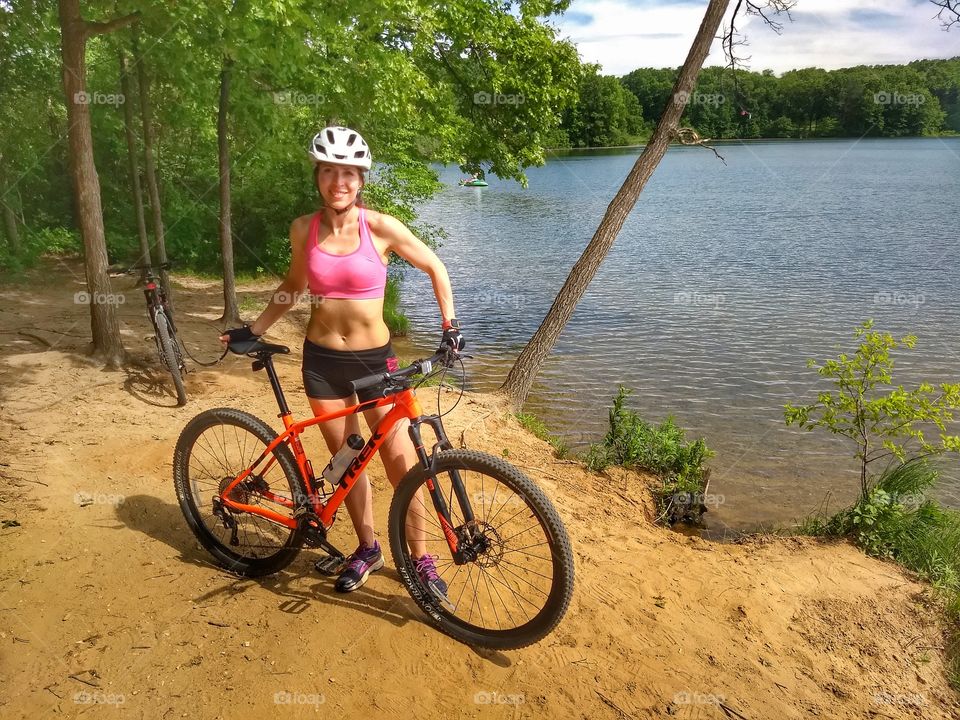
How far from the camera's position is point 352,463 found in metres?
3.80

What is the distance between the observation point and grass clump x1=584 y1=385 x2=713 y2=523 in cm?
744

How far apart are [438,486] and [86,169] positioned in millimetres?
6553

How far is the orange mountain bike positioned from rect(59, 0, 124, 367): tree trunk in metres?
4.42

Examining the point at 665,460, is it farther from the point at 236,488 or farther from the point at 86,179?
the point at 86,179

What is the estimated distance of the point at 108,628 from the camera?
12.5 feet

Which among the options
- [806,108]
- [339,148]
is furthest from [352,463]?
[806,108]

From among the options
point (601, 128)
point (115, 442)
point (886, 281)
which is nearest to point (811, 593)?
point (115, 442)

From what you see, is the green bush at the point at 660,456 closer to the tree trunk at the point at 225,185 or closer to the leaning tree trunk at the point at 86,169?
the leaning tree trunk at the point at 86,169

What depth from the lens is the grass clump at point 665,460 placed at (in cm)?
744

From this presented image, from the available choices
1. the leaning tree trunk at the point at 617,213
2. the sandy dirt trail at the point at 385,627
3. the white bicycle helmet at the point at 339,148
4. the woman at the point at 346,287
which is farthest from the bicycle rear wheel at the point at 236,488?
the leaning tree trunk at the point at 617,213

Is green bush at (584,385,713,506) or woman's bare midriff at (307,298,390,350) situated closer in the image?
woman's bare midriff at (307,298,390,350)

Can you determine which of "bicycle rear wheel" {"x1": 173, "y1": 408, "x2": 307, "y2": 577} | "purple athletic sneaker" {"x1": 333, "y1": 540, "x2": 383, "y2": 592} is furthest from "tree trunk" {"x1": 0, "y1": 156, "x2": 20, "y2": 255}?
"purple athletic sneaker" {"x1": 333, "y1": 540, "x2": 383, "y2": 592}

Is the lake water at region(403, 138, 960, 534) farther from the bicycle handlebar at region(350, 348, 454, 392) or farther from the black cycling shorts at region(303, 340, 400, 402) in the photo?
the bicycle handlebar at region(350, 348, 454, 392)

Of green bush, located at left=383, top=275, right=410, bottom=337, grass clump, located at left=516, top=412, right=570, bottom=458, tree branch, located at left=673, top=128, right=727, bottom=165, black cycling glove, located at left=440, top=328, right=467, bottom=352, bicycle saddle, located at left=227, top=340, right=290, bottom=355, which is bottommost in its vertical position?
grass clump, located at left=516, top=412, right=570, bottom=458
